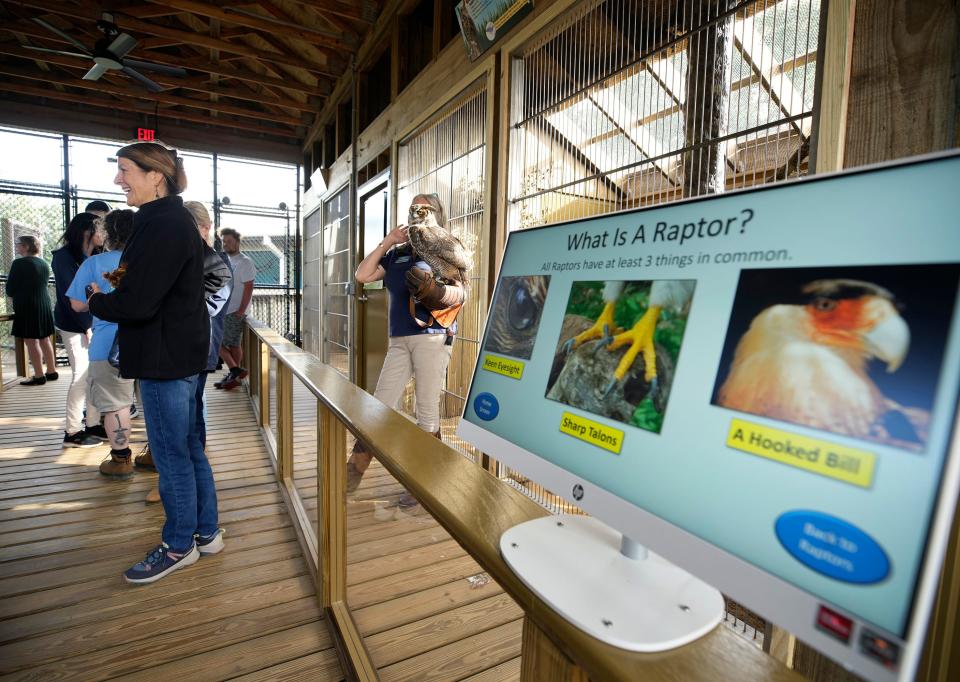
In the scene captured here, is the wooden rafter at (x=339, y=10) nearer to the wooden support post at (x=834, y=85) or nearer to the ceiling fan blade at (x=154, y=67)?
the ceiling fan blade at (x=154, y=67)

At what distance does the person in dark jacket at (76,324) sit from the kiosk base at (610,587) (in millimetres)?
3455

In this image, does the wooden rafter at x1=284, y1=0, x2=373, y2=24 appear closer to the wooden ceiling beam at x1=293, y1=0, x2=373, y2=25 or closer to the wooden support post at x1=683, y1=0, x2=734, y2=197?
the wooden ceiling beam at x1=293, y1=0, x2=373, y2=25

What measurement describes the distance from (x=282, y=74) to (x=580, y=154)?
597cm

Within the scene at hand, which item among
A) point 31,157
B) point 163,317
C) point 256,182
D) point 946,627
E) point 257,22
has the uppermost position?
point 257,22

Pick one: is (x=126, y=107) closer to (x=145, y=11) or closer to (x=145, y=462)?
(x=145, y=11)

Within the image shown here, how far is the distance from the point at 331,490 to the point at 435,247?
114 cm

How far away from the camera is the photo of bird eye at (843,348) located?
0.34 meters

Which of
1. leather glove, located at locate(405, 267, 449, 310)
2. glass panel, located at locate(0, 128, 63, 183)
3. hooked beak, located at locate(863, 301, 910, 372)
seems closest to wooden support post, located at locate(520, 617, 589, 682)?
hooked beak, located at locate(863, 301, 910, 372)

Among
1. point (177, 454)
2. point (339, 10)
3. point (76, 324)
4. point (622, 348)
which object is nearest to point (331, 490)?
point (177, 454)

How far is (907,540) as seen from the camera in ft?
1.04

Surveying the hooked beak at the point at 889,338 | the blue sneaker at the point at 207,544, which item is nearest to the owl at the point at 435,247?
the blue sneaker at the point at 207,544

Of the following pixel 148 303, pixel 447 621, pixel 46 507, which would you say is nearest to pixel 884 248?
pixel 447 621

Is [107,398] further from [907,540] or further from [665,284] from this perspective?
[907,540]

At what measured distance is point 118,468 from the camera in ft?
9.12
